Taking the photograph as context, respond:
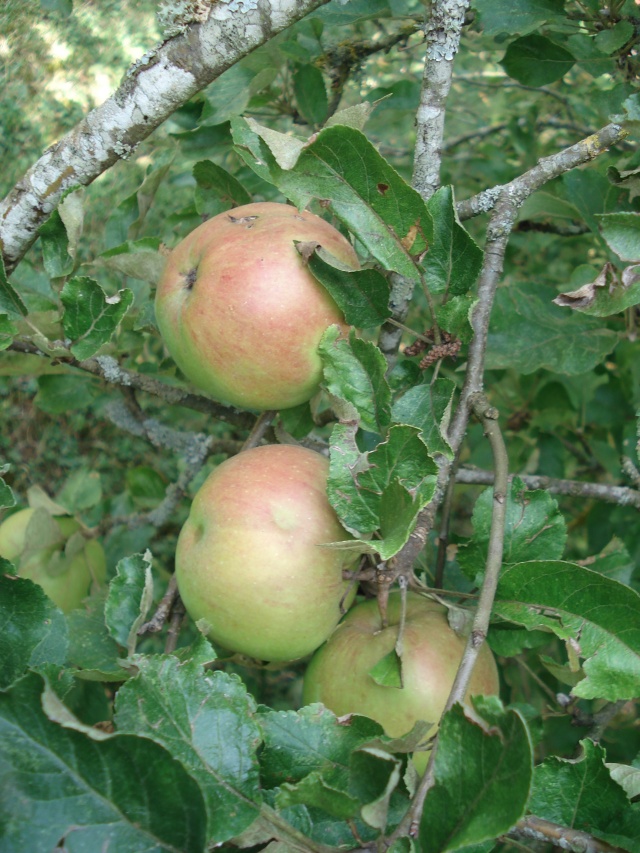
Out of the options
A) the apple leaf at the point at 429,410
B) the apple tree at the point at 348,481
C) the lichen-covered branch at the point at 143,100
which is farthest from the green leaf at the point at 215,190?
the apple leaf at the point at 429,410

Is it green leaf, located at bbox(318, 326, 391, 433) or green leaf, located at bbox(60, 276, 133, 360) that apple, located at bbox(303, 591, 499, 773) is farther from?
green leaf, located at bbox(60, 276, 133, 360)

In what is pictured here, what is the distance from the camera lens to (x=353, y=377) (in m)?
0.79

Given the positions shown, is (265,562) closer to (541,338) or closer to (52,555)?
(52,555)

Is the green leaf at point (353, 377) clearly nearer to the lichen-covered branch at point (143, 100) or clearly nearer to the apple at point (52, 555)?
the lichen-covered branch at point (143, 100)

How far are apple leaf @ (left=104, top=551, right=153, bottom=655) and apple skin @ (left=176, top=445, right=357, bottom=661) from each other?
38 mm

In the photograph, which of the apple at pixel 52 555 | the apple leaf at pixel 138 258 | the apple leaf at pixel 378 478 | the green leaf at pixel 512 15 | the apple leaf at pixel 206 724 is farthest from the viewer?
the apple at pixel 52 555

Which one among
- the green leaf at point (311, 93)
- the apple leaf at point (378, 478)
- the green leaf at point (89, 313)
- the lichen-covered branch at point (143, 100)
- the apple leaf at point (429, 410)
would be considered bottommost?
the apple leaf at point (429, 410)

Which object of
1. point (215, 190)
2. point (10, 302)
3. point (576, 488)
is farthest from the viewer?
point (576, 488)

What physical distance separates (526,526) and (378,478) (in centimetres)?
19

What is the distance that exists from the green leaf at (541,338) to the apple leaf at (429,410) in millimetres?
438

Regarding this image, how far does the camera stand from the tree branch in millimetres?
1144

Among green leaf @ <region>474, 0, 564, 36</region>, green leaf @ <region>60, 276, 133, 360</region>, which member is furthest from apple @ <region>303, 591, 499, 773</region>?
green leaf @ <region>474, 0, 564, 36</region>

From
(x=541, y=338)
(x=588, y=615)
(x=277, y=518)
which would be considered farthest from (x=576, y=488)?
(x=277, y=518)

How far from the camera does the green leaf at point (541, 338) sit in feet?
4.04
